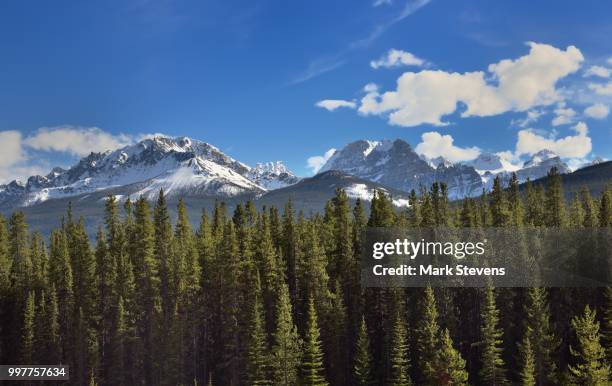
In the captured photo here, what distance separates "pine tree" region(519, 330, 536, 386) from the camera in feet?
190

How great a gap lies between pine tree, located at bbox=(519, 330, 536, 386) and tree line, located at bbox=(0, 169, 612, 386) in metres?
0.18

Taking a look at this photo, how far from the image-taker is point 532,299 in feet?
207

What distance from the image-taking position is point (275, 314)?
70.1 m

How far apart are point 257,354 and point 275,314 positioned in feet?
30.3

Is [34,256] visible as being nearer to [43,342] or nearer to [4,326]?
[4,326]

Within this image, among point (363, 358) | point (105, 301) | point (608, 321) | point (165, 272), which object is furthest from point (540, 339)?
point (105, 301)

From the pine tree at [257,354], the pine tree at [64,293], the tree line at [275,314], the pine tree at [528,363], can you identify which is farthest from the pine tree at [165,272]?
the pine tree at [528,363]

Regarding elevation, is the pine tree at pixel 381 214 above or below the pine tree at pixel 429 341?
above

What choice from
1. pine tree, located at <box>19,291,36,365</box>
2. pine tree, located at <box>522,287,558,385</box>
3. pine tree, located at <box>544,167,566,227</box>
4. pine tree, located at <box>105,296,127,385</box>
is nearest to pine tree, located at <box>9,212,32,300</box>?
pine tree, located at <box>19,291,36,365</box>

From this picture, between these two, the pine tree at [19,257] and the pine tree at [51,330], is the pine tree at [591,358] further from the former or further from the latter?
the pine tree at [19,257]

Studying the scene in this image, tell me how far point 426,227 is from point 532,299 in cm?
1515

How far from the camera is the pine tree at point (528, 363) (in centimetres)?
5778

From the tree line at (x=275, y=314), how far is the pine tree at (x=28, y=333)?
0.18m

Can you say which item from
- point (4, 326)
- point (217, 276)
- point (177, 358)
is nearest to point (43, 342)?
point (4, 326)
